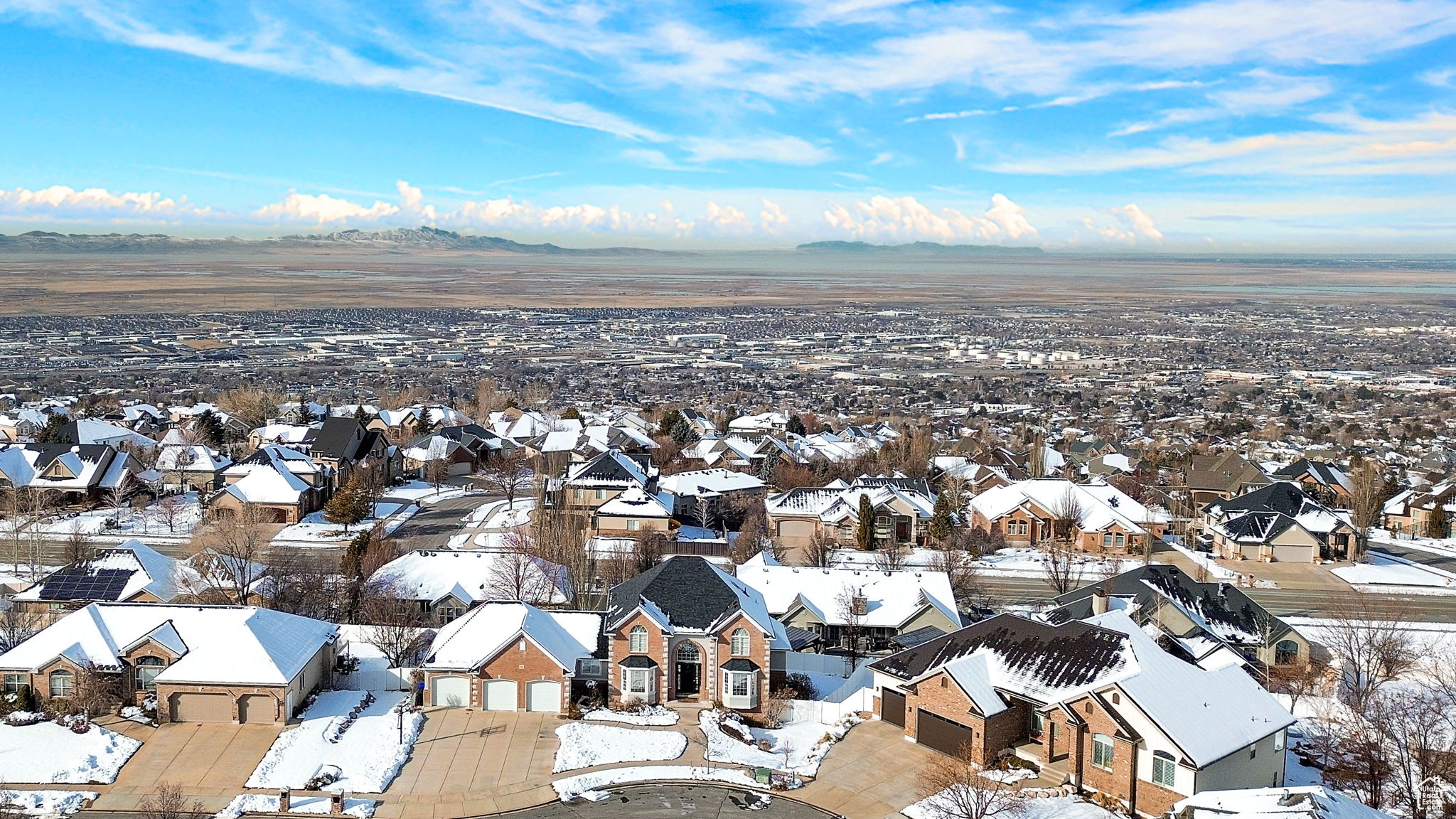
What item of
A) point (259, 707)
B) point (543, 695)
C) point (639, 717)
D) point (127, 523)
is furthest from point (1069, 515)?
point (127, 523)

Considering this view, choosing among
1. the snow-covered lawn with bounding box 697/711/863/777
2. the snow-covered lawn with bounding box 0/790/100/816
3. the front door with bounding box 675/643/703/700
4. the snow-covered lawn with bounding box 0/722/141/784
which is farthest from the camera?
the front door with bounding box 675/643/703/700

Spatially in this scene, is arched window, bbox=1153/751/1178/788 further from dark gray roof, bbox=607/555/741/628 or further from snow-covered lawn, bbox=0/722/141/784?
snow-covered lawn, bbox=0/722/141/784

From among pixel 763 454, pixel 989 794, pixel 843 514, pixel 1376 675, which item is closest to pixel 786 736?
pixel 989 794

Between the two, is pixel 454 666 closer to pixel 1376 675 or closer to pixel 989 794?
pixel 989 794

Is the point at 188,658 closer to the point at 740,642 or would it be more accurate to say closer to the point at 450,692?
the point at 450,692

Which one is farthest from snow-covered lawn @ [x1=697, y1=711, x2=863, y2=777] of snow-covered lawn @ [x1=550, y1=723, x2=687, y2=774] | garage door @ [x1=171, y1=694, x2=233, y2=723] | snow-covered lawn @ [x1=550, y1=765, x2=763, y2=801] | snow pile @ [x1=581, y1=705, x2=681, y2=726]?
garage door @ [x1=171, y1=694, x2=233, y2=723]

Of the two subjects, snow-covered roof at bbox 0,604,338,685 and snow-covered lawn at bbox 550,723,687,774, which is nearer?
snow-covered lawn at bbox 550,723,687,774
